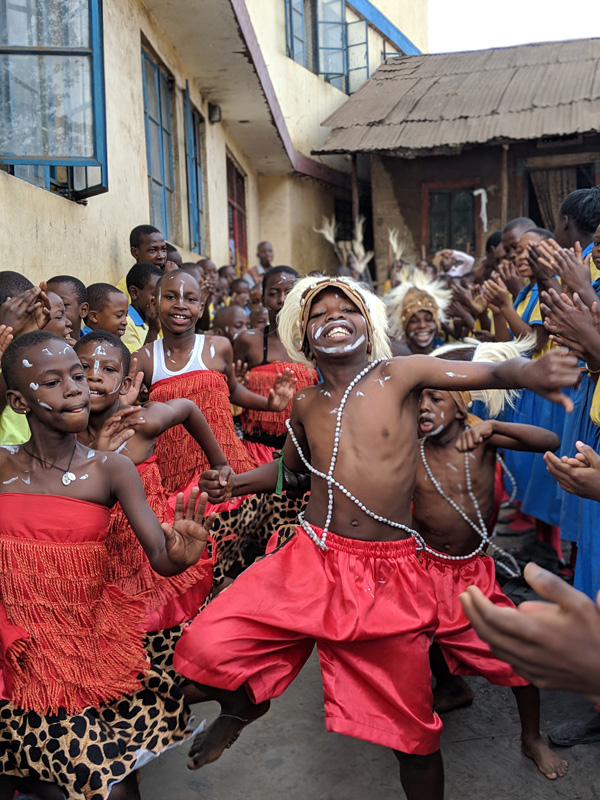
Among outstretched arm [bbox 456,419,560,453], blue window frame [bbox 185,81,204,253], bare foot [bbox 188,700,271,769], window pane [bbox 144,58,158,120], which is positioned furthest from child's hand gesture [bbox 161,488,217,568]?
blue window frame [bbox 185,81,204,253]

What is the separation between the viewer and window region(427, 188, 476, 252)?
1394 cm

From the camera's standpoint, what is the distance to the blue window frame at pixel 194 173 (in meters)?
8.86

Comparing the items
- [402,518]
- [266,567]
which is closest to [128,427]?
[266,567]

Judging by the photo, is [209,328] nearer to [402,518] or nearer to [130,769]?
[402,518]

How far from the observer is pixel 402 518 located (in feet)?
8.25

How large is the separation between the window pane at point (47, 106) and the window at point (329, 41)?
10322mm

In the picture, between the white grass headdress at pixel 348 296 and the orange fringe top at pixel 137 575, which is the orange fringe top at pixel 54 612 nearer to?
the orange fringe top at pixel 137 575

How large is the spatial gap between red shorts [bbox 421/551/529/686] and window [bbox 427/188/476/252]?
11719 millimetres

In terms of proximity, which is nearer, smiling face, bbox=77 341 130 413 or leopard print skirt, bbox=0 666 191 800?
leopard print skirt, bbox=0 666 191 800

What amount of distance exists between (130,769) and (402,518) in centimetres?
111

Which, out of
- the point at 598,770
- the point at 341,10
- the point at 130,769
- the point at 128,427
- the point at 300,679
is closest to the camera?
the point at 130,769

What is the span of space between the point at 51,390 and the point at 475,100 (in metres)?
12.7

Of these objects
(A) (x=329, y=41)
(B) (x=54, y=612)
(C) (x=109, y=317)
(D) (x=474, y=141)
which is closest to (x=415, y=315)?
(C) (x=109, y=317)

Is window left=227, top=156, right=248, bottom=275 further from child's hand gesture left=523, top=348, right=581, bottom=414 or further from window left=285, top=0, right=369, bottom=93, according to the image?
child's hand gesture left=523, top=348, right=581, bottom=414
